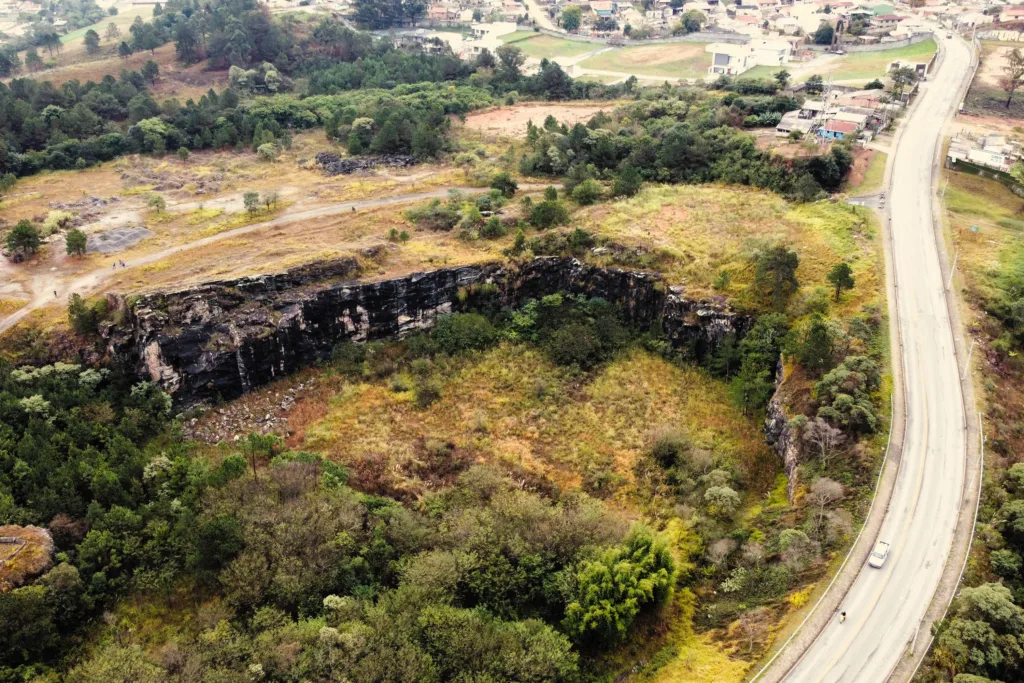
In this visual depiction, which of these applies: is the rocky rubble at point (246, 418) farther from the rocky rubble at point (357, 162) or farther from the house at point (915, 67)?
the house at point (915, 67)

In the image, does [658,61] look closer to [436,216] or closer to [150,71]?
[436,216]

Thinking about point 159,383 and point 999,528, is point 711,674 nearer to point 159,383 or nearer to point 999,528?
point 999,528

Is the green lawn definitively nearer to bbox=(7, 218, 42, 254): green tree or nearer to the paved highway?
the paved highway

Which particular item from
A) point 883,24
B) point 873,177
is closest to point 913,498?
point 873,177

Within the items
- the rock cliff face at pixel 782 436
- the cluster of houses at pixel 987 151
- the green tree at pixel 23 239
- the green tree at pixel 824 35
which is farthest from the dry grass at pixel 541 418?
the green tree at pixel 824 35

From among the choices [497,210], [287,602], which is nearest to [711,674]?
[287,602]

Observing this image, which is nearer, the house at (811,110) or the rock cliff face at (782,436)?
the rock cliff face at (782,436)
